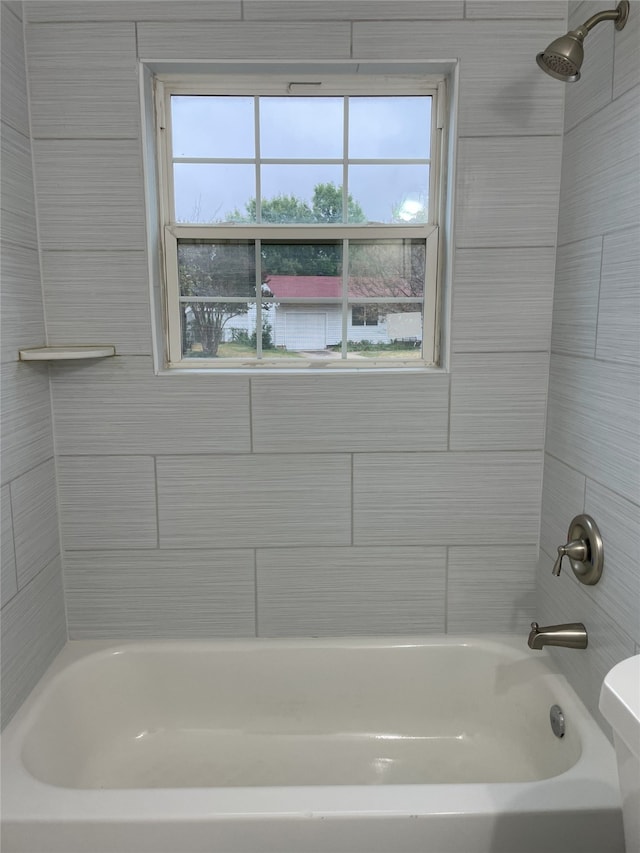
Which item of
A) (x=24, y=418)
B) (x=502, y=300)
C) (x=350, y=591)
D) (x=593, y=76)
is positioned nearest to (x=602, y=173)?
(x=593, y=76)

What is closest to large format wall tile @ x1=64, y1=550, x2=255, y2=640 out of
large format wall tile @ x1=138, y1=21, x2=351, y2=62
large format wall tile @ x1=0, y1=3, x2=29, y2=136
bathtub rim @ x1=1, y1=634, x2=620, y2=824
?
bathtub rim @ x1=1, y1=634, x2=620, y2=824

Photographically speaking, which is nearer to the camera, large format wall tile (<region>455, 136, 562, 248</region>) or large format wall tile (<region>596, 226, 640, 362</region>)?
large format wall tile (<region>596, 226, 640, 362</region>)

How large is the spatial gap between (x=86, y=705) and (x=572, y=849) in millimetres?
1361

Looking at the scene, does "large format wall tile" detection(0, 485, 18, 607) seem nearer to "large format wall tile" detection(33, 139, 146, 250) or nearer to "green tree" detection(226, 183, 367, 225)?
"large format wall tile" detection(33, 139, 146, 250)

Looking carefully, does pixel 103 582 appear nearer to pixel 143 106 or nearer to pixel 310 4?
pixel 143 106

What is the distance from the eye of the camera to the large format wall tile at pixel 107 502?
1.83 metres

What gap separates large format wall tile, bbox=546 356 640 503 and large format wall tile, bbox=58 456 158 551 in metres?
1.24

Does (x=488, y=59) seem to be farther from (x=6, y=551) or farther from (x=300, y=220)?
(x=6, y=551)

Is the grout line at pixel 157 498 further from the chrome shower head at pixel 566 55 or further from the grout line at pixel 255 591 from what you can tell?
the chrome shower head at pixel 566 55

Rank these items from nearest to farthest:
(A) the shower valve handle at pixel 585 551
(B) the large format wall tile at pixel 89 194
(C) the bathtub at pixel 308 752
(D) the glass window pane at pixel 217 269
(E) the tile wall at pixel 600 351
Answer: (C) the bathtub at pixel 308 752
(E) the tile wall at pixel 600 351
(A) the shower valve handle at pixel 585 551
(B) the large format wall tile at pixel 89 194
(D) the glass window pane at pixel 217 269

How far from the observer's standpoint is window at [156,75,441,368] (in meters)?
1.83

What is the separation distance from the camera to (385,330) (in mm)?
1939

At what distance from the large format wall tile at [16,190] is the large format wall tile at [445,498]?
3.77ft

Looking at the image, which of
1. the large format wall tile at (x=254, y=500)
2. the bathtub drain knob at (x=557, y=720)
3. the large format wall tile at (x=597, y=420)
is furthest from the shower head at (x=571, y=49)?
the bathtub drain knob at (x=557, y=720)
